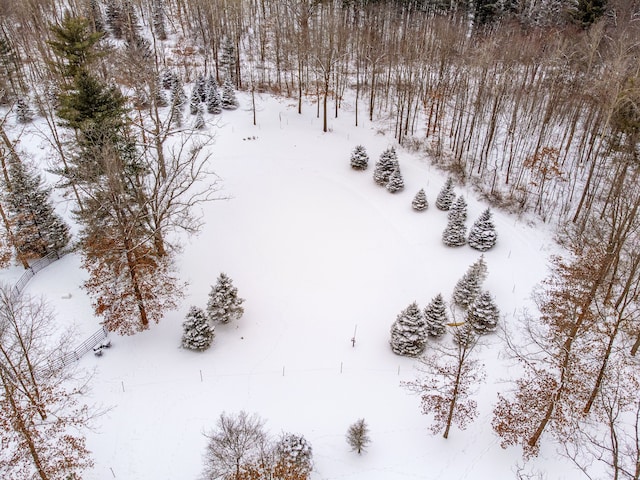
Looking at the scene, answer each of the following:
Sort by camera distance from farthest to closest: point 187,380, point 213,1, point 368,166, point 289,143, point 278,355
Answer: point 213,1 < point 289,143 < point 368,166 < point 278,355 < point 187,380

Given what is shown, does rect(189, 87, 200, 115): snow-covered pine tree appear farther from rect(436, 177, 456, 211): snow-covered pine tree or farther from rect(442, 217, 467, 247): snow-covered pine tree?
rect(442, 217, 467, 247): snow-covered pine tree

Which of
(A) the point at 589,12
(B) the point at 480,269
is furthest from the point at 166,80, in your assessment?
(A) the point at 589,12

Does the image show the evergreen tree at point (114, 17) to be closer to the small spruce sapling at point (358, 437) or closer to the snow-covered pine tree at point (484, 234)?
the snow-covered pine tree at point (484, 234)

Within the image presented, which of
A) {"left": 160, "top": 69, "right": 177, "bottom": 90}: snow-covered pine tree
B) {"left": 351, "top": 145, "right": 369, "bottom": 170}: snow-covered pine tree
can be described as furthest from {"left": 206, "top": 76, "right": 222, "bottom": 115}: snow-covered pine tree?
{"left": 351, "top": 145, "right": 369, "bottom": 170}: snow-covered pine tree

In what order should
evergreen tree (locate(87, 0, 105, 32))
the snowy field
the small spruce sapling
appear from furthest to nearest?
1. evergreen tree (locate(87, 0, 105, 32))
2. the snowy field
3. the small spruce sapling

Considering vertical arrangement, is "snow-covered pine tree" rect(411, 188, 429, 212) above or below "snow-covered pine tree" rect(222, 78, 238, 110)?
below

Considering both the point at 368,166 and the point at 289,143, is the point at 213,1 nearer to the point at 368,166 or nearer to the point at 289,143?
the point at 289,143

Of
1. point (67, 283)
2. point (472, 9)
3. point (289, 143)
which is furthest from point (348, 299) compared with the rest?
point (472, 9)
